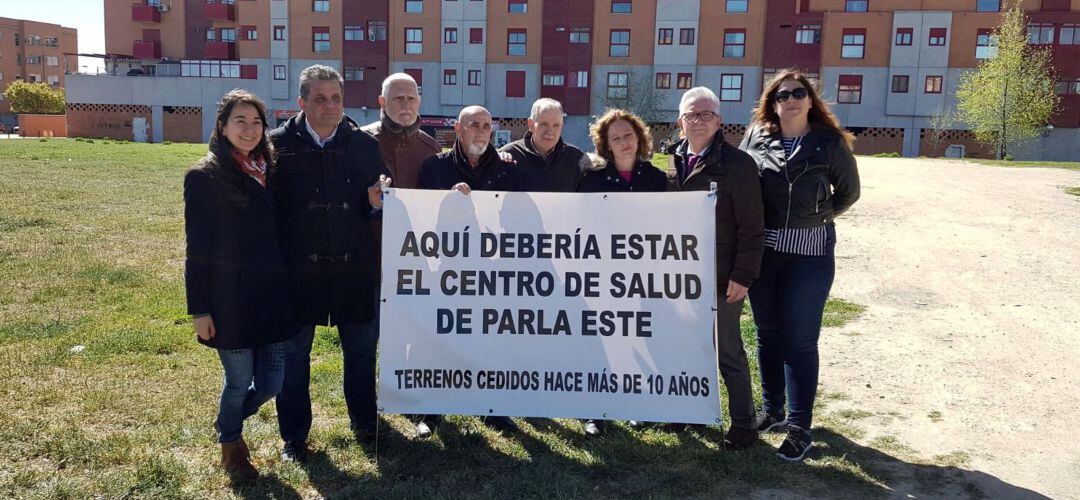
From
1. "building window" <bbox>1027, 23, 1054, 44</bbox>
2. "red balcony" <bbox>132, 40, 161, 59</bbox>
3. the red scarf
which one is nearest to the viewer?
the red scarf

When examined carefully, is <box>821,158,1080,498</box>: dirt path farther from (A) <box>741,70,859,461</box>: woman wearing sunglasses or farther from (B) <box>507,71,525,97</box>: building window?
(B) <box>507,71,525,97</box>: building window

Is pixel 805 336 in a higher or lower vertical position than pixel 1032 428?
higher

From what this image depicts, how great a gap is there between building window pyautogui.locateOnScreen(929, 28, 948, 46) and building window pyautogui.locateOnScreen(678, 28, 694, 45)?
1618cm

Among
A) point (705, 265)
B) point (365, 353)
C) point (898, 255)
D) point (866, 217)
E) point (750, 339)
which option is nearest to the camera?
point (705, 265)

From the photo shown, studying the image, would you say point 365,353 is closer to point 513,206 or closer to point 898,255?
point 513,206

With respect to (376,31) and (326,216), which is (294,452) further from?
(376,31)

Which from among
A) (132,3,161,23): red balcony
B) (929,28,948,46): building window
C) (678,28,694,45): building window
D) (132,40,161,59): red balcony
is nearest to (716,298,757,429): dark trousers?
(678,28,694,45): building window

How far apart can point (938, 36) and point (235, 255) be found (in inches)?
2293

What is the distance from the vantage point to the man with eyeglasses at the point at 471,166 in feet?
16.0

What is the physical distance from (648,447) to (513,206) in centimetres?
170

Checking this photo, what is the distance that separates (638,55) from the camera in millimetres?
56750

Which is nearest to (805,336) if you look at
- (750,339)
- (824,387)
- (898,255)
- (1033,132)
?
(824,387)

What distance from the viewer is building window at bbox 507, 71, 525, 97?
5822 cm

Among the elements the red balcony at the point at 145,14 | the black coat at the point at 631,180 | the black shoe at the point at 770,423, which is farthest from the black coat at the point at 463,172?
the red balcony at the point at 145,14
